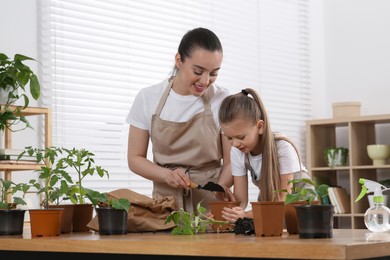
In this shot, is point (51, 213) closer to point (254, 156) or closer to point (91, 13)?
point (254, 156)

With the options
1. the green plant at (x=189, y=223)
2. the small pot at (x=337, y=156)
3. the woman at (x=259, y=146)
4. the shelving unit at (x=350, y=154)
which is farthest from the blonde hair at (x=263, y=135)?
the small pot at (x=337, y=156)

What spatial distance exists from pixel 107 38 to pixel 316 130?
7.42 ft

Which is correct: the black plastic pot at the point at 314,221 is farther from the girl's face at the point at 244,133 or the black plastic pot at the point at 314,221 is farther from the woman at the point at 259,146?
the girl's face at the point at 244,133

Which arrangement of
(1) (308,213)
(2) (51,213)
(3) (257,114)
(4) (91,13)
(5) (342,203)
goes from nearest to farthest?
(1) (308,213) < (2) (51,213) < (3) (257,114) < (4) (91,13) < (5) (342,203)

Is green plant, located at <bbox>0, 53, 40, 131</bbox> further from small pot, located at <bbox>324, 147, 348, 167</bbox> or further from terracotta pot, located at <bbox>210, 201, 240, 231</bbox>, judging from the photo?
small pot, located at <bbox>324, 147, 348, 167</bbox>

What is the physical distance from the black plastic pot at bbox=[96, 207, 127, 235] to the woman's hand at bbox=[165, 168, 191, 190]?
609 mm

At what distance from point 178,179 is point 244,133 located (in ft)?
1.09

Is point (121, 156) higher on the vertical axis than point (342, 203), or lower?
higher

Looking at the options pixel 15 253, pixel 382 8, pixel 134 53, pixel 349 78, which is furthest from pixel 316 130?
pixel 15 253

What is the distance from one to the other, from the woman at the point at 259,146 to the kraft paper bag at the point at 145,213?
1.12ft

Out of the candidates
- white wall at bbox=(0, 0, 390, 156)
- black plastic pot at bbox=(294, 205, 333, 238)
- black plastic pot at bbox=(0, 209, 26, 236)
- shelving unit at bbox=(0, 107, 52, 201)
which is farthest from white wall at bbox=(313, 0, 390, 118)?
black plastic pot at bbox=(294, 205, 333, 238)

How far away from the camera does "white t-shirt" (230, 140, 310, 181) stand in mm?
2600

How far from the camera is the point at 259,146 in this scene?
2.73m

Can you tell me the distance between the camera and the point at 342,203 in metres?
6.21
